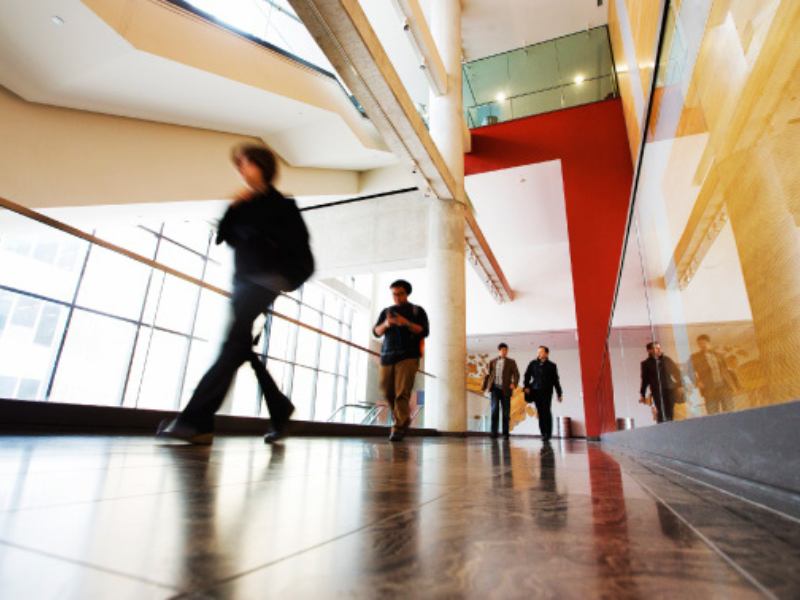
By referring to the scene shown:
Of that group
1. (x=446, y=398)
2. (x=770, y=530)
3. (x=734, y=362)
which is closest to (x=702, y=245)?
(x=734, y=362)

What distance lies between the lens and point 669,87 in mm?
1654

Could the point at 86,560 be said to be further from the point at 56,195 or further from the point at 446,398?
the point at 56,195

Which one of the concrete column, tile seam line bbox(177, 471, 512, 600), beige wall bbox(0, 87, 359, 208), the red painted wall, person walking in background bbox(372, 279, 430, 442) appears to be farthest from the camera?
beige wall bbox(0, 87, 359, 208)

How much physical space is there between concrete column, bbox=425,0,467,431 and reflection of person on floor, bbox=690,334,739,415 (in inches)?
221

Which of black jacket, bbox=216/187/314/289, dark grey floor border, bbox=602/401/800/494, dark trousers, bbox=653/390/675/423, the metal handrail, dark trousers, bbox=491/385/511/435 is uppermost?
the metal handrail

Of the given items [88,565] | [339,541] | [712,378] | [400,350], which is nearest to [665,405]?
[712,378]

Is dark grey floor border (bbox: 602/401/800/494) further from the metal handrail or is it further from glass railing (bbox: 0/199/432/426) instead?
glass railing (bbox: 0/199/432/426)

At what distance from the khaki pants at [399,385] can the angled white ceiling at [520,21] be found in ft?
31.0

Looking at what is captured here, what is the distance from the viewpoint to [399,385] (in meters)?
3.71

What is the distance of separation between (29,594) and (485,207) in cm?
1135

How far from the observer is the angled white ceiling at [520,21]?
10.2m

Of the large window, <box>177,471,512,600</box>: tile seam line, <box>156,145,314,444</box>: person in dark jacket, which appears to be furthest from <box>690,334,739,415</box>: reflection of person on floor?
the large window

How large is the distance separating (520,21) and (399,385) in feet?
33.5

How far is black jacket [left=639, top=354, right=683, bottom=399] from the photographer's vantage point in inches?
79.6
